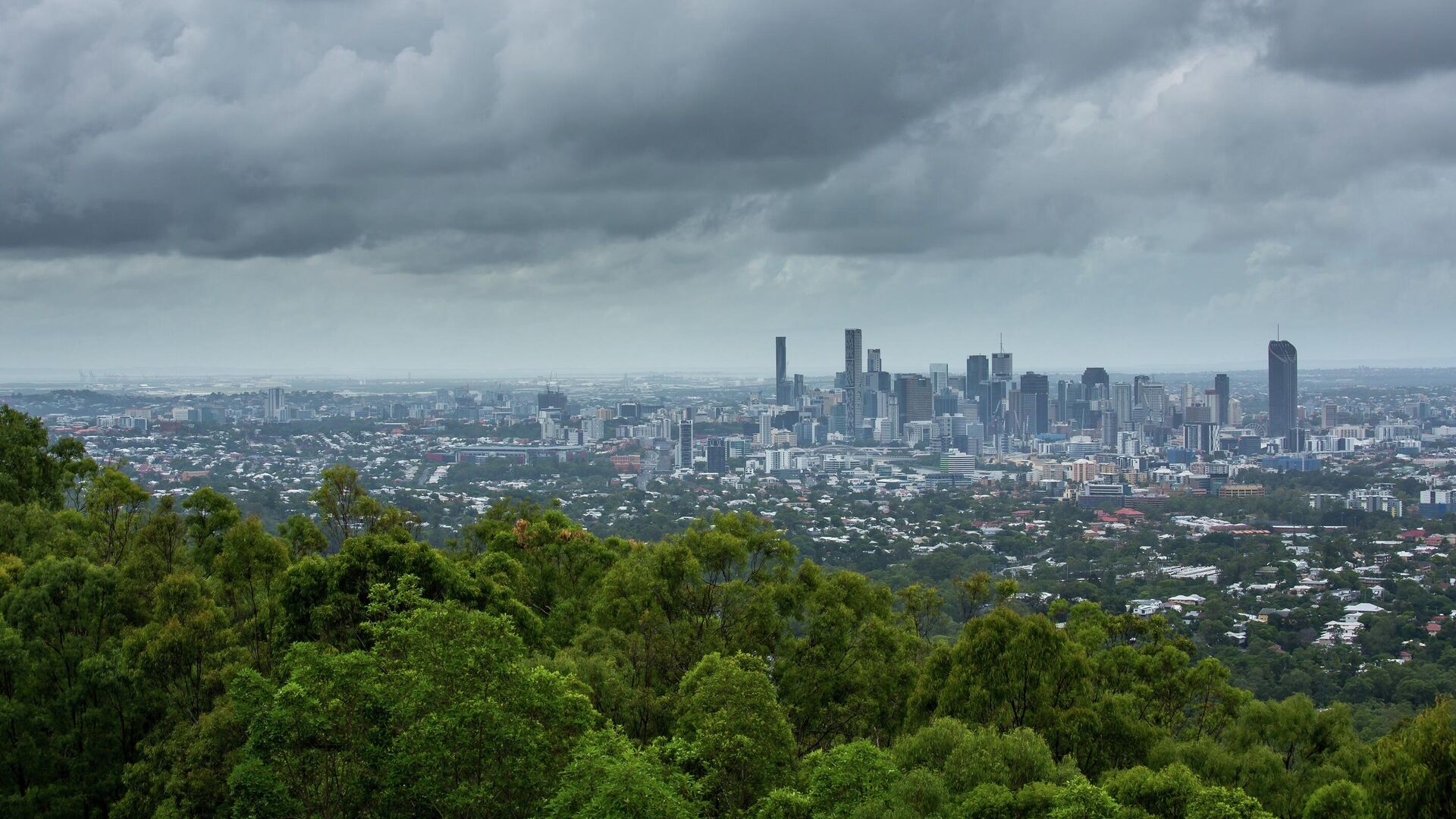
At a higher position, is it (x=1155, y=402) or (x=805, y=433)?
(x=1155, y=402)

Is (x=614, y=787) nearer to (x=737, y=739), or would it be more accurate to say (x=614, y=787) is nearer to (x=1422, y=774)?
(x=737, y=739)

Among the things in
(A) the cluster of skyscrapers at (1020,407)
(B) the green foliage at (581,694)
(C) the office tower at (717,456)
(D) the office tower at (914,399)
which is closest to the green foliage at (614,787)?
(B) the green foliage at (581,694)

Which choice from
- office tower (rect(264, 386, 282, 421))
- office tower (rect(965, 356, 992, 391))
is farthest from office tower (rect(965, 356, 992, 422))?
office tower (rect(264, 386, 282, 421))

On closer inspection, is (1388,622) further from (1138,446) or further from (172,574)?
(1138,446)

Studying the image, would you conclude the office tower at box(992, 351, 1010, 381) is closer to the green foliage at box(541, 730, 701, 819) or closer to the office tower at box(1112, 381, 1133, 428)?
the office tower at box(1112, 381, 1133, 428)

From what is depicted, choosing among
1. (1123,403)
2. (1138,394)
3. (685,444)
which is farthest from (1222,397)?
(685,444)

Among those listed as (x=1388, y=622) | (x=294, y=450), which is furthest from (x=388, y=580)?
(x=294, y=450)

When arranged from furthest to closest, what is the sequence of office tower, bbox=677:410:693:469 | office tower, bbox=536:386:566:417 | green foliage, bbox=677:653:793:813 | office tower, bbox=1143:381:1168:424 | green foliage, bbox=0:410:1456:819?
office tower, bbox=536:386:566:417
office tower, bbox=1143:381:1168:424
office tower, bbox=677:410:693:469
green foliage, bbox=677:653:793:813
green foliage, bbox=0:410:1456:819
